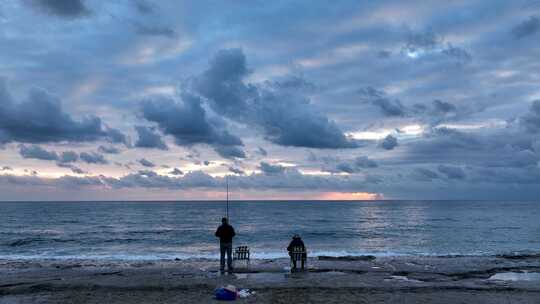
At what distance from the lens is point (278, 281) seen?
16.9m

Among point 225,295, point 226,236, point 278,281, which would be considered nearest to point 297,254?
point 278,281

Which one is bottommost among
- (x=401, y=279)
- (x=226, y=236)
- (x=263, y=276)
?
(x=401, y=279)

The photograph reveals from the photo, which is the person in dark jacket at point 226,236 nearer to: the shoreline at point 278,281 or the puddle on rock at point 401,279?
the shoreline at point 278,281

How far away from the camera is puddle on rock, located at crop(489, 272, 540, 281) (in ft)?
60.4

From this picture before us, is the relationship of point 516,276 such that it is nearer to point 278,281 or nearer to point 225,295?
point 278,281

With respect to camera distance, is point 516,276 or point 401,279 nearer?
point 401,279

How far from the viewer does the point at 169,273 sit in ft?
64.1

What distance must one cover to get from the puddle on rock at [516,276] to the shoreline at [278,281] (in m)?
0.33

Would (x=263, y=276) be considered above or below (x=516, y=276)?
above

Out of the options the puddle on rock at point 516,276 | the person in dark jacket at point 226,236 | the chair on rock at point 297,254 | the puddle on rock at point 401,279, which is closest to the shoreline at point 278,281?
the puddle on rock at point 401,279

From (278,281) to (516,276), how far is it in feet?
37.0

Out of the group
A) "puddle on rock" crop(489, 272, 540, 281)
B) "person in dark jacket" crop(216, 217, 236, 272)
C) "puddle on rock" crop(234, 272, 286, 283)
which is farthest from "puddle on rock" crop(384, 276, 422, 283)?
"person in dark jacket" crop(216, 217, 236, 272)

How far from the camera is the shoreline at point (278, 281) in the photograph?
46.8ft

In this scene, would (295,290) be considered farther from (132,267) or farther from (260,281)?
(132,267)
